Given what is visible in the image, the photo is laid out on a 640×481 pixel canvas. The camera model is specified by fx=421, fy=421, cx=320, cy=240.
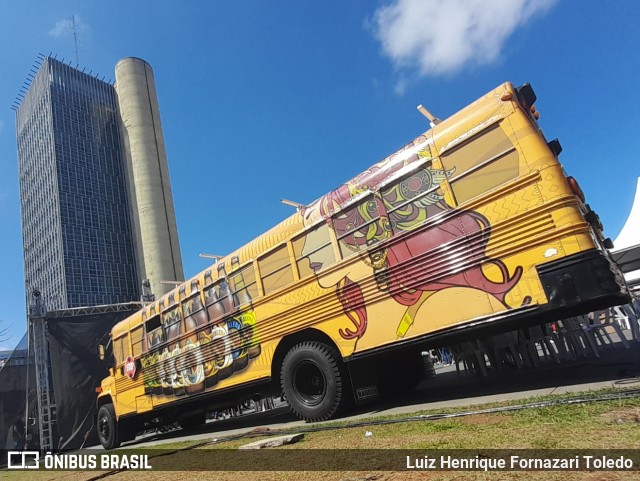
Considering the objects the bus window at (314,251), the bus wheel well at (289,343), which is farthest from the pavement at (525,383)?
the bus window at (314,251)

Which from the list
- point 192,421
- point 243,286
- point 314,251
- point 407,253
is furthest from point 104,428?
point 407,253

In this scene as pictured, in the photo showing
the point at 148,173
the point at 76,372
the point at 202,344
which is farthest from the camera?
the point at 148,173

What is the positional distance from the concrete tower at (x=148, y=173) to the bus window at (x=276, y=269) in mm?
47791

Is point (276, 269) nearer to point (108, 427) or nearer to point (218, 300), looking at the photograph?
point (218, 300)

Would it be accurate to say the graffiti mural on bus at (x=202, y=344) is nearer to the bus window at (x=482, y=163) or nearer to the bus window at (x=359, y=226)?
the bus window at (x=359, y=226)

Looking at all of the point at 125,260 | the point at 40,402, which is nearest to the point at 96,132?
the point at 125,260

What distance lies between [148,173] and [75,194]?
22.3 meters

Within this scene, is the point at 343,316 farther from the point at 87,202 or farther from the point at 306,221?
the point at 87,202

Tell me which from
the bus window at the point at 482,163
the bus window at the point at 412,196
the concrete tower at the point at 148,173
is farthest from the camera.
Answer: the concrete tower at the point at 148,173

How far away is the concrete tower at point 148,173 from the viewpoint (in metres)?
55.5

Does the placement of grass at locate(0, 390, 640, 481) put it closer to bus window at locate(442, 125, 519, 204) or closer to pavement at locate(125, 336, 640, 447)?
pavement at locate(125, 336, 640, 447)

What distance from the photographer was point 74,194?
7169 cm

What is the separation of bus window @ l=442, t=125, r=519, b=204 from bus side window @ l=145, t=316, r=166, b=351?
6818 mm

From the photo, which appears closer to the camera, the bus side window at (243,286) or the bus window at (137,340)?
the bus side window at (243,286)
